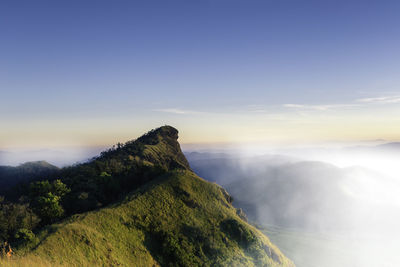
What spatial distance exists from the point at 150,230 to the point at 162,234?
2.75 meters

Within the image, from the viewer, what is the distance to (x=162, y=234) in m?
52.5

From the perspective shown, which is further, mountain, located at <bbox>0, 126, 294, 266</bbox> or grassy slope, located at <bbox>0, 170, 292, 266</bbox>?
grassy slope, located at <bbox>0, 170, 292, 266</bbox>

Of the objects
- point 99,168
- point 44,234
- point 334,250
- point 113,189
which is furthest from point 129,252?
point 334,250

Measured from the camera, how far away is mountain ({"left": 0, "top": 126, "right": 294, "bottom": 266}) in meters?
36.0

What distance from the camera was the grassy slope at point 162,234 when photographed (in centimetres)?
3622

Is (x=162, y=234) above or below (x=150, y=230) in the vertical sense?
below

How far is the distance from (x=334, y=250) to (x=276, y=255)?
125m

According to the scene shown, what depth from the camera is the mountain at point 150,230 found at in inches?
1417

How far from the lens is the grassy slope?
36.2 meters

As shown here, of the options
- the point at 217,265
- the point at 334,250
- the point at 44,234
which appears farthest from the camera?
the point at 334,250

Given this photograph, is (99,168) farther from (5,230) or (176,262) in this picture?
(176,262)

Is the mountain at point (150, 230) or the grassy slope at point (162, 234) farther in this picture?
the grassy slope at point (162, 234)

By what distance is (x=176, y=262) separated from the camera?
4838cm

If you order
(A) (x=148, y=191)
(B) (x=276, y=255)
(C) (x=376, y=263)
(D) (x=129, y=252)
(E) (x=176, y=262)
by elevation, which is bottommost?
(C) (x=376, y=263)
